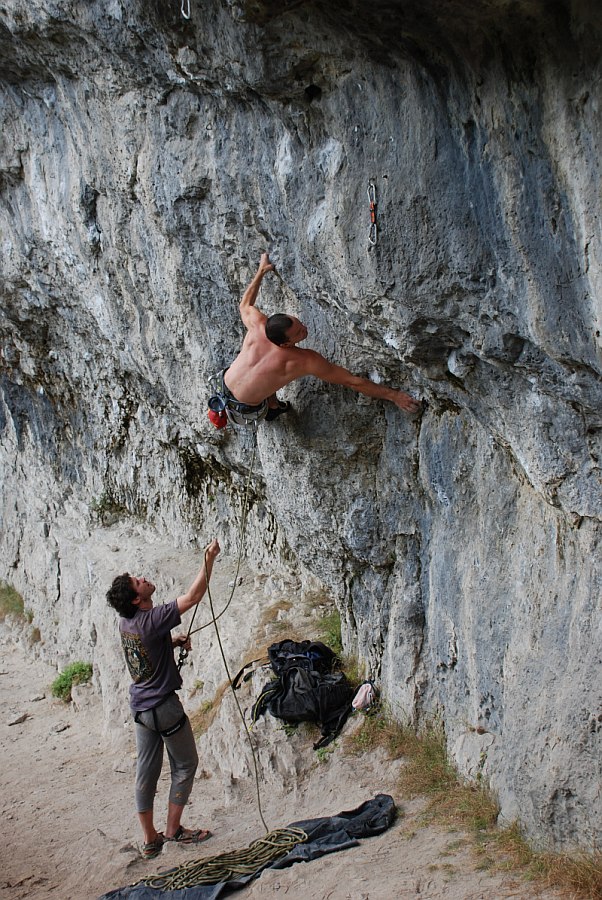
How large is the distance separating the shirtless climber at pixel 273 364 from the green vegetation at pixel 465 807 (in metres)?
2.36

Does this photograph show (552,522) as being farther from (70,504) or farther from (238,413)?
(70,504)

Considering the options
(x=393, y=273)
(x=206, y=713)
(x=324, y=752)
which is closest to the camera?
(x=393, y=273)

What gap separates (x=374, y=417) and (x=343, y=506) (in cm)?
79

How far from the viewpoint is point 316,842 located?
4.85 m

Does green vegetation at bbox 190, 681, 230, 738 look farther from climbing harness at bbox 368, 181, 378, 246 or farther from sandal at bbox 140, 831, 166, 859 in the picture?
climbing harness at bbox 368, 181, 378, 246

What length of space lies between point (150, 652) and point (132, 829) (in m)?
2.04

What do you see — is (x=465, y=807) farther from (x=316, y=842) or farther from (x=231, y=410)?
(x=231, y=410)

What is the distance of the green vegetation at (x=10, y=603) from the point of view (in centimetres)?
1209

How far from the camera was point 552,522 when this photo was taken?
4465mm

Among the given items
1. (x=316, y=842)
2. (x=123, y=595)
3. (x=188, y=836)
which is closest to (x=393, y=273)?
(x=123, y=595)

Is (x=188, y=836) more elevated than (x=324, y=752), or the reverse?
(x=324, y=752)

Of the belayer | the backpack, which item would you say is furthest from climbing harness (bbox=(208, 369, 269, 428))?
the backpack

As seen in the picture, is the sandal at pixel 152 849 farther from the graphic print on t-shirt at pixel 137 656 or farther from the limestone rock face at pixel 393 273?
the limestone rock face at pixel 393 273

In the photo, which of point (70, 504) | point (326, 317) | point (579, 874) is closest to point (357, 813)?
point (579, 874)
